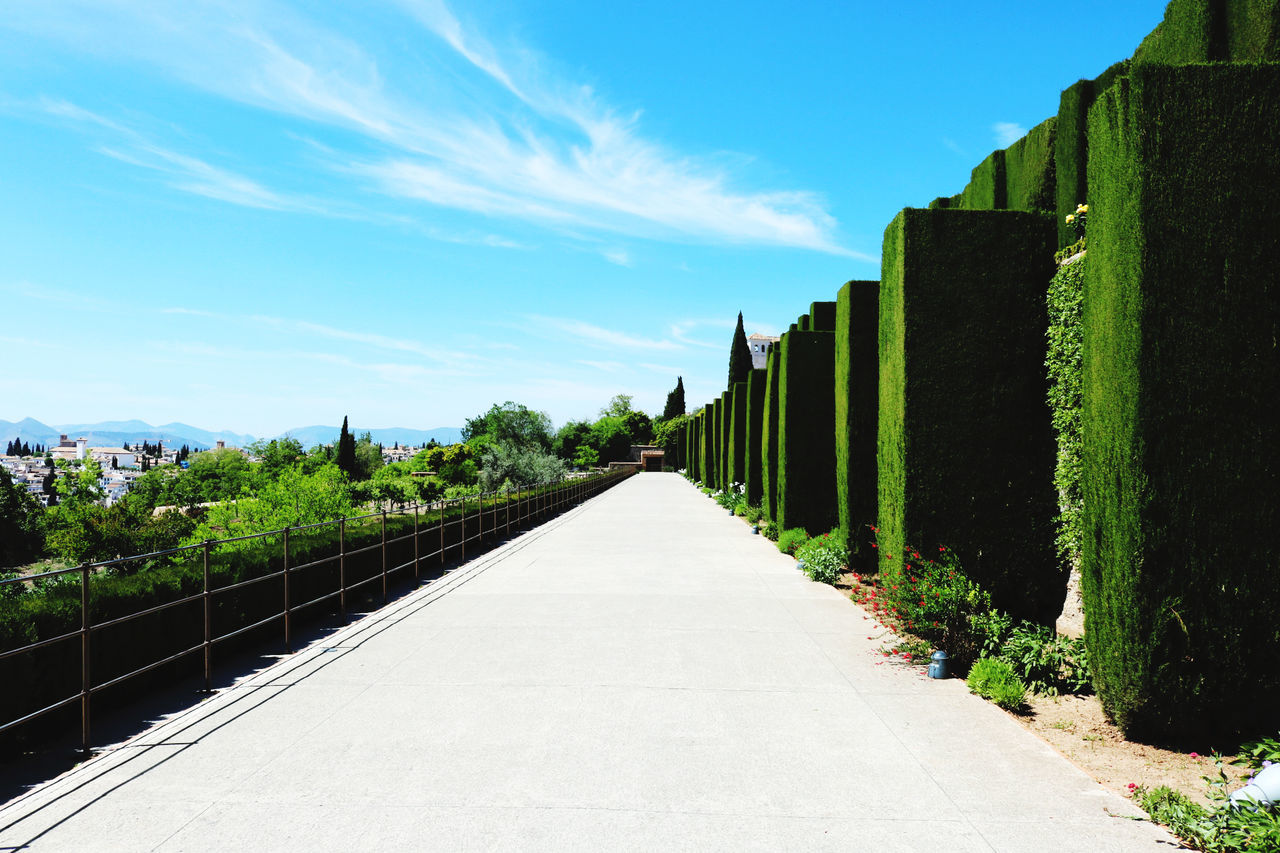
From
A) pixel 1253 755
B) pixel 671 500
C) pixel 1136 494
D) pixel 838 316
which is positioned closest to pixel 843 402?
pixel 838 316

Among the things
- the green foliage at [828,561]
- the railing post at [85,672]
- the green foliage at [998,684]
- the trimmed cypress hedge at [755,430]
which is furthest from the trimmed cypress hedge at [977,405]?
the trimmed cypress hedge at [755,430]

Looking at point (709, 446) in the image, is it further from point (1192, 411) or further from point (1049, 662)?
point (1192, 411)

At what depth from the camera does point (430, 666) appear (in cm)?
647

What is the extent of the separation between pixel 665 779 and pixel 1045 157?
33.7 feet

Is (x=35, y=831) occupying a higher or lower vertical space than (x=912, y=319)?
lower

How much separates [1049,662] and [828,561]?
16.3 ft

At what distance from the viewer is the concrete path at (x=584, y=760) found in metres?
3.62

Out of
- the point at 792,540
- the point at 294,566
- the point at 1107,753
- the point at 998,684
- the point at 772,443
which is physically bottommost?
the point at 1107,753

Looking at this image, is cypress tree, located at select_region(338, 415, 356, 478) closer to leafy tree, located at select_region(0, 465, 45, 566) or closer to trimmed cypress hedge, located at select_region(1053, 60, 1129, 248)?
leafy tree, located at select_region(0, 465, 45, 566)

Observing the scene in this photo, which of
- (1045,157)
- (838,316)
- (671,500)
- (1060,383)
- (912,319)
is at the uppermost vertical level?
(1045,157)

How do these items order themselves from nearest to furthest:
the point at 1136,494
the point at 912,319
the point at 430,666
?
the point at 1136,494 → the point at 430,666 → the point at 912,319

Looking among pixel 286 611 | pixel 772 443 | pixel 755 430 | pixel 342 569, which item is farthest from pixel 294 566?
pixel 755 430

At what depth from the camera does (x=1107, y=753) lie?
469cm

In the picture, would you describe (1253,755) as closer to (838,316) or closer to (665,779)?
(665,779)
